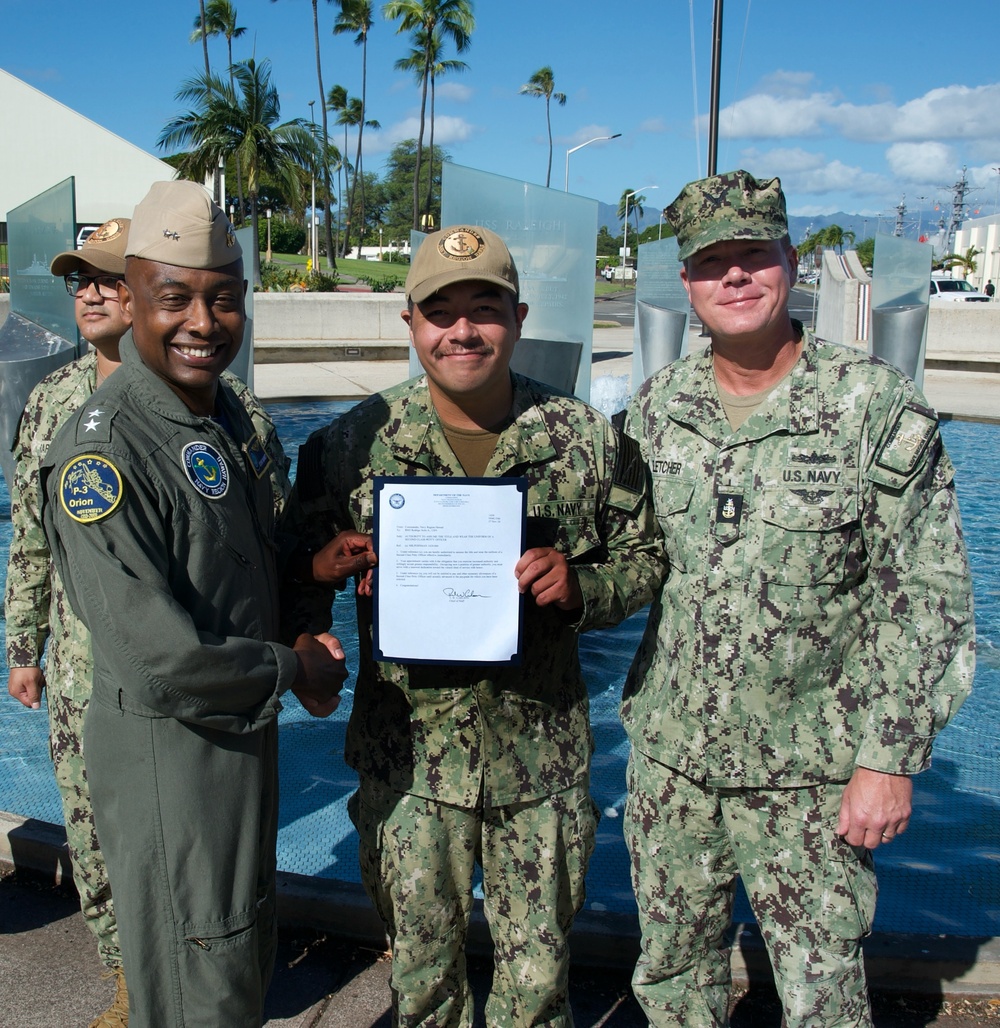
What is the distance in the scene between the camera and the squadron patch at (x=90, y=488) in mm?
1722

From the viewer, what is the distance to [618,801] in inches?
176

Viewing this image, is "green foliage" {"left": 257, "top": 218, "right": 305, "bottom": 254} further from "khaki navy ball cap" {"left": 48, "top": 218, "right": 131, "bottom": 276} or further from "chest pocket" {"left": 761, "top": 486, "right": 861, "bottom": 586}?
"chest pocket" {"left": 761, "top": 486, "right": 861, "bottom": 586}

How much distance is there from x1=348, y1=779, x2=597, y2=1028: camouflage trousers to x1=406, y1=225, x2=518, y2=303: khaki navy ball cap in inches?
47.9

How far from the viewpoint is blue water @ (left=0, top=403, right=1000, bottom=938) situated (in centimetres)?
364

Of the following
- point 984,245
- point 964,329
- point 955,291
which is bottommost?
point 964,329

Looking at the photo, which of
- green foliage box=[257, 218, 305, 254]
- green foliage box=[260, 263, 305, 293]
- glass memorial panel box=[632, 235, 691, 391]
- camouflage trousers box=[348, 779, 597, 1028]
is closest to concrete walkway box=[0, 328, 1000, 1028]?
camouflage trousers box=[348, 779, 597, 1028]

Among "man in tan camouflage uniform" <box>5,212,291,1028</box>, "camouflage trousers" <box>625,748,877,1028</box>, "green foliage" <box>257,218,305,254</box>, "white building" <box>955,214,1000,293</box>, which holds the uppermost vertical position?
"white building" <box>955,214,1000,293</box>

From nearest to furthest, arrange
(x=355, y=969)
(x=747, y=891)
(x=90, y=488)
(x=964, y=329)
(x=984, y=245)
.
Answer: (x=90, y=488)
(x=747, y=891)
(x=355, y=969)
(x=964, y=329)
(x=984, y=245)

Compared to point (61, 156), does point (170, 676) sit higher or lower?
lower

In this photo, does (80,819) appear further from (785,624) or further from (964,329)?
(964,329)

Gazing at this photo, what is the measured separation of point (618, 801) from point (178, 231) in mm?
3349

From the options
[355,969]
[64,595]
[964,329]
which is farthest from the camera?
[964,329]

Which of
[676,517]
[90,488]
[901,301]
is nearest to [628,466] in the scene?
[676,517]

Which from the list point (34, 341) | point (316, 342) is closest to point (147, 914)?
point (34, 341)
